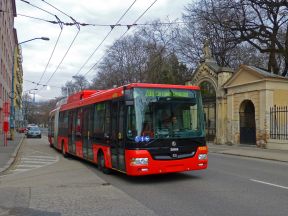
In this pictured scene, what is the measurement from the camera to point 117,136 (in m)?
12.1

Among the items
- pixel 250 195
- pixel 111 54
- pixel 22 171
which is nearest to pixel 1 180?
pixel 22 171

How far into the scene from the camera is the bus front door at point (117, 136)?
1177 centimetres

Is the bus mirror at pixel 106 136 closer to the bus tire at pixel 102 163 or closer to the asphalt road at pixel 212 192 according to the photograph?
the bus tire at pixel 102 163

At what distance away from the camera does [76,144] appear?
18.2 meters

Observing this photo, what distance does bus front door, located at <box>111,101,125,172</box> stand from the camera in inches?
463

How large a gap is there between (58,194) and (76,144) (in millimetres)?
8310

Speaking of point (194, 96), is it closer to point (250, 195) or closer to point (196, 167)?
point (196, 167)

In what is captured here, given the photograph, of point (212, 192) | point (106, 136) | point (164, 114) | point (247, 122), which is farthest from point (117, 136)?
point (247, 122)

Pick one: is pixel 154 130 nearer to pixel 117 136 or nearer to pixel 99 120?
pixel 117 136

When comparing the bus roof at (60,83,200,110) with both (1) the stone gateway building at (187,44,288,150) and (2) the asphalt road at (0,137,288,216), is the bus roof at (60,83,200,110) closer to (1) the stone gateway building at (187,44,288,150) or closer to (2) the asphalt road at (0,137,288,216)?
(2) the asphalt road at (0,137,288,216)

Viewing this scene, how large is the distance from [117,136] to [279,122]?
56.9ft

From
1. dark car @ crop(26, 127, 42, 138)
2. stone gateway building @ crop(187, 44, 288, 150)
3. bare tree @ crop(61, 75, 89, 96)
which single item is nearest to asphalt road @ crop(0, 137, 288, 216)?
stone gateway building @ crop(187, 44, 288, 150)

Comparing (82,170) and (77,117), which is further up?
(77,117)

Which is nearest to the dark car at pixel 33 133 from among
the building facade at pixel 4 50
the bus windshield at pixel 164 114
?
the building facade at pixel 4 50
